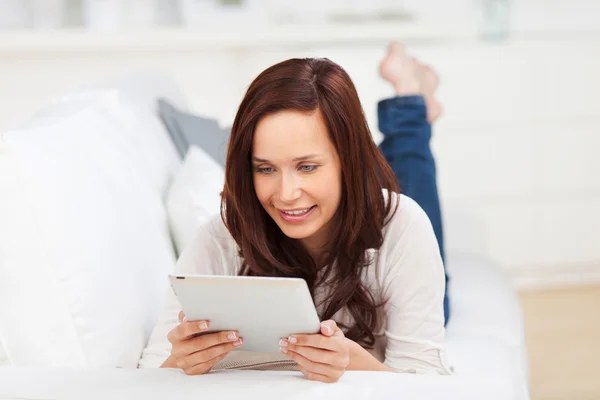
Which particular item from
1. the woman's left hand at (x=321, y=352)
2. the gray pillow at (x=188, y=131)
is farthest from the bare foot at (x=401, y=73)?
the woman's left hand at (x=321, y=352)

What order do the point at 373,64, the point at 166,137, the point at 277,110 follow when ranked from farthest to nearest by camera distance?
the point at 373,64, the point at 166,137, the point at 277,110

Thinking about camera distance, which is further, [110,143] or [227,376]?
[110,143]

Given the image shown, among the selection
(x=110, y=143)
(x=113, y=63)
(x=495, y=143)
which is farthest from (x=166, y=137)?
(x=495, y=143)

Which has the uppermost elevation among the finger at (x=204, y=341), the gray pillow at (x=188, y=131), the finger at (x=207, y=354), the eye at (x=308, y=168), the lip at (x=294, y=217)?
the gray pillow at (x=188, y=131)

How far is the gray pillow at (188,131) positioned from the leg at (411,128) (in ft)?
1.60

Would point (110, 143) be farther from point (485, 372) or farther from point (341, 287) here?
point (485, 372)

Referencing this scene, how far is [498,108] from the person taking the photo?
13.0ft

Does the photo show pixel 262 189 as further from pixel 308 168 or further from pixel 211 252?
pixel 211 252

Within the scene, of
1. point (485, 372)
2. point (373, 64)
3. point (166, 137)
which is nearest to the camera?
point (485, 372)

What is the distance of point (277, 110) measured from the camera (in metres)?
1.45

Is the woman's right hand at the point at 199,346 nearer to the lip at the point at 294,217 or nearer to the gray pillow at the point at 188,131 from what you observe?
the lip at the point at 294,217

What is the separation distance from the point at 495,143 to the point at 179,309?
267 centimetres

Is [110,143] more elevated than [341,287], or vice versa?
[110,143]

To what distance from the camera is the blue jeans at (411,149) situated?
223 cm
